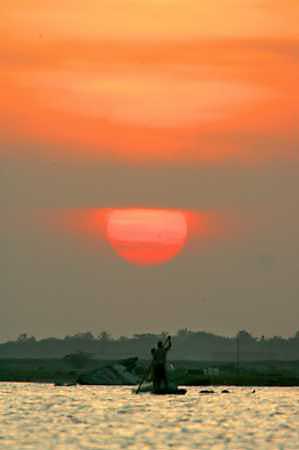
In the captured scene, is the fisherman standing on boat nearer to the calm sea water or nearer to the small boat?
the small boat

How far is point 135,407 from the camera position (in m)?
83.6

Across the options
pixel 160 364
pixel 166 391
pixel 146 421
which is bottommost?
pixel 146 421

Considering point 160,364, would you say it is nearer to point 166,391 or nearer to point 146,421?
point 166,391

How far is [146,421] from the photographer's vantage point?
238 feet

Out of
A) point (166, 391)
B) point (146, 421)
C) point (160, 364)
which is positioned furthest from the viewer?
point (166, 391)

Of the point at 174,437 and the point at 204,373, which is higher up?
the point at 204,373

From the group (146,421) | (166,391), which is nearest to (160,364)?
(166,391)

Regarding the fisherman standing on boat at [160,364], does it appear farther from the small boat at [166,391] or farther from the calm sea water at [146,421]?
the calm sea water at [146,421]

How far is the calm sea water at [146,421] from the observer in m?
61.7

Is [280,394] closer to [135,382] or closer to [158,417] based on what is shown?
[135,382]

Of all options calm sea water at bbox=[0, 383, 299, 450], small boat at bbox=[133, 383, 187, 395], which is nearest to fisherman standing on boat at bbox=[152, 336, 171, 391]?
small boat at bbox=[133, 383, 187, 395]

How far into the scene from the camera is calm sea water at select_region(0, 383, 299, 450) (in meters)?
61.7

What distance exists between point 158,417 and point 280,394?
36.1m

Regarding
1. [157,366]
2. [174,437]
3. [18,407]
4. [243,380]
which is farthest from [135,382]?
[174,437]
